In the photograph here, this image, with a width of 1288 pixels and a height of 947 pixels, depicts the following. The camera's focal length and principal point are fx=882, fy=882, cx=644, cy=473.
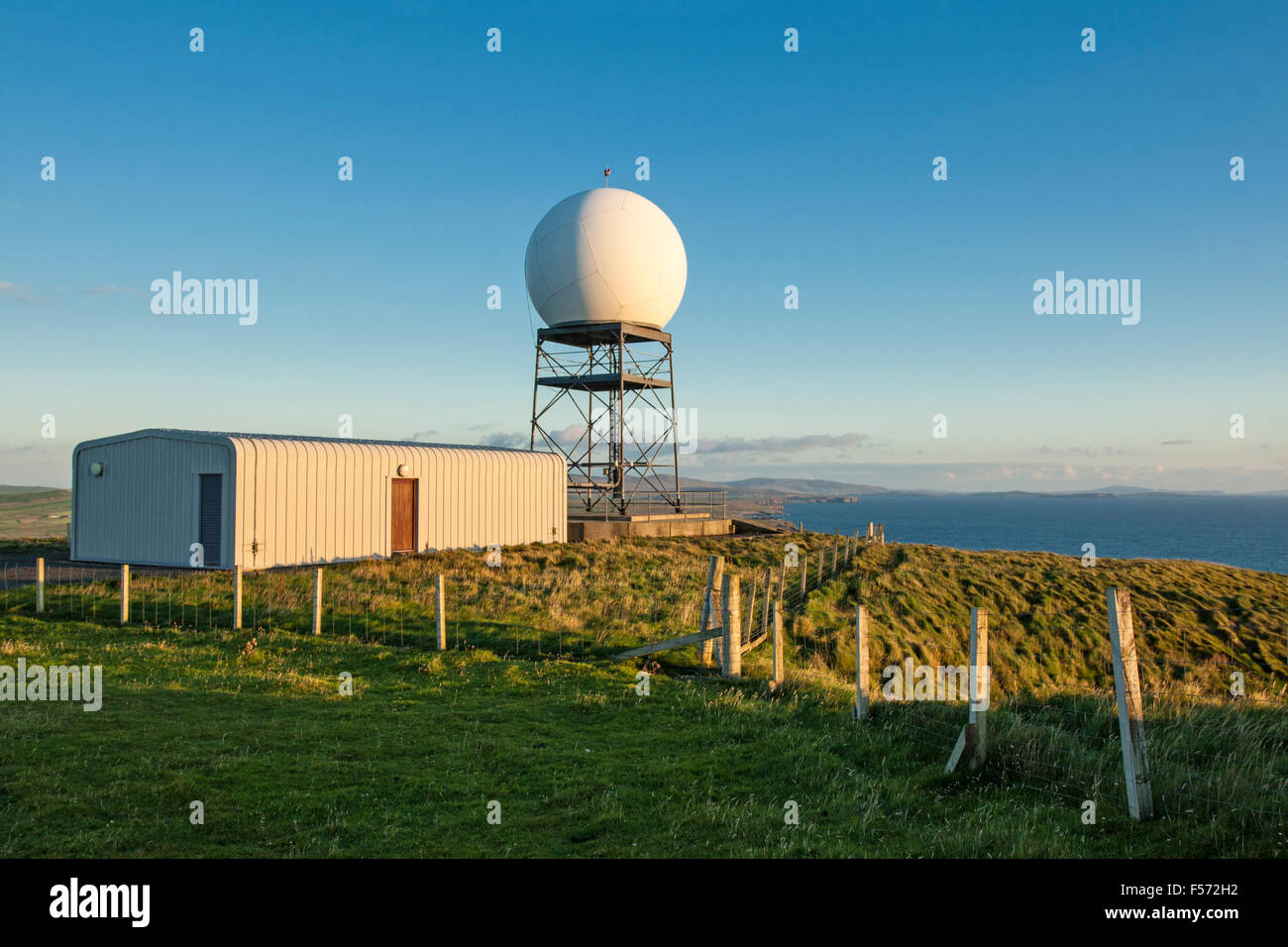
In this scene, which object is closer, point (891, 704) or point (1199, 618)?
point (891, 704)

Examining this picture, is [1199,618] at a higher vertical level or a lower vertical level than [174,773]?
lower

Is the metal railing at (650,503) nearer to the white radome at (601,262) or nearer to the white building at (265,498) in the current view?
the white radome at (601,262)

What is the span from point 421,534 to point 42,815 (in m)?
19.5

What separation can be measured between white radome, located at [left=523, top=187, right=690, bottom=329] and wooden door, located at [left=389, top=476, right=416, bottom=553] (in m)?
10.6

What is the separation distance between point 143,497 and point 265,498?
3900mm

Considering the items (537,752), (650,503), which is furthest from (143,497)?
(537,752)
